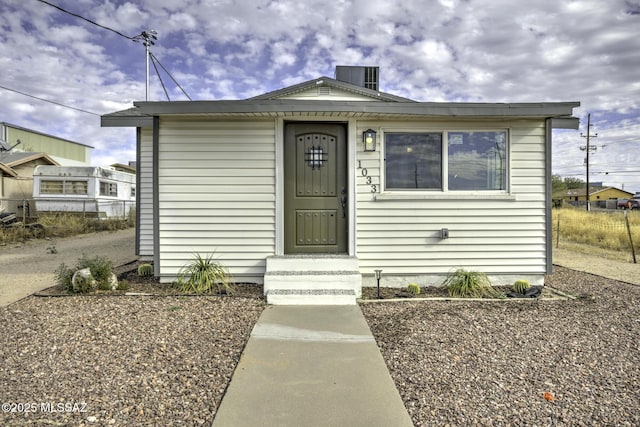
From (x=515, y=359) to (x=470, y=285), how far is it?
85.1 inches

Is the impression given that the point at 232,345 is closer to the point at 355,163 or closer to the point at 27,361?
the point at 27,361

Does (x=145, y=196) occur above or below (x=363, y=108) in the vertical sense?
below

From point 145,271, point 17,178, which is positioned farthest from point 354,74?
point 17,178

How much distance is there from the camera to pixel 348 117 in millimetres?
5160

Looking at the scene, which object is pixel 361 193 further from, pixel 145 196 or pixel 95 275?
pixel 145 196

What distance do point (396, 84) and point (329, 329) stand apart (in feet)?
28.8

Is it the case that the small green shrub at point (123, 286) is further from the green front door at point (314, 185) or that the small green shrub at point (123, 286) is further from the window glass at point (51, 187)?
the window glass at point (51, 187)

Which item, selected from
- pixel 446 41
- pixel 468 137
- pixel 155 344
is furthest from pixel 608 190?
pixel 155 344

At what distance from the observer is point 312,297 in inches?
178

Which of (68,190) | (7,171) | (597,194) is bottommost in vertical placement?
(68,190)

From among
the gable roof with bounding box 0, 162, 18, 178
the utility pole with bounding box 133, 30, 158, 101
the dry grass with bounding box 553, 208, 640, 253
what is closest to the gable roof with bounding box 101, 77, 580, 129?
the dry grass with bounding box 553, 208, 640, 253

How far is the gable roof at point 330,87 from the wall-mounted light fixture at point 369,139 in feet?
6.93

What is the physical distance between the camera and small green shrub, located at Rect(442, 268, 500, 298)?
4.97 m

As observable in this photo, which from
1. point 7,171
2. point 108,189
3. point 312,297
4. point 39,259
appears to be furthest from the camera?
point 108,189
